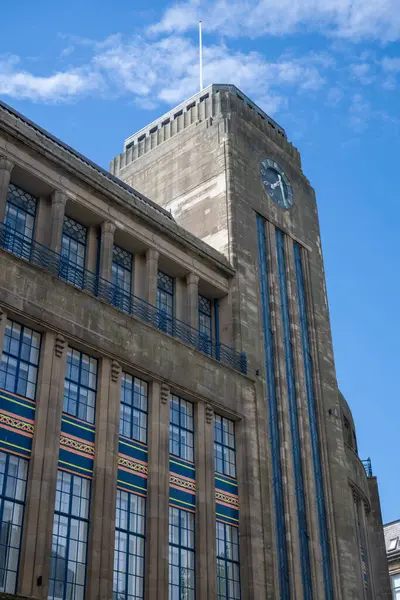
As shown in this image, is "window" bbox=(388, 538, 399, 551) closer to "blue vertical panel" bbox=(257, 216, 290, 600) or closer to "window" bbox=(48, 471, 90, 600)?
"blue vertical panel" bbox=(257, 216, 290, 600)

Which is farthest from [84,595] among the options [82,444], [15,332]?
[15,332]

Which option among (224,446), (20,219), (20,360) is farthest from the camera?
(224,446)

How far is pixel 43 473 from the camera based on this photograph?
2325 cm

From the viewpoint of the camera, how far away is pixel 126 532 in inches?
995

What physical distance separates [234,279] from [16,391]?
13338mm

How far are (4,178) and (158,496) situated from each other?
1144 centimetres

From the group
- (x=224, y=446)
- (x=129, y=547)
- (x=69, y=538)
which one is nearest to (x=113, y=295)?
(x=224, y=446)

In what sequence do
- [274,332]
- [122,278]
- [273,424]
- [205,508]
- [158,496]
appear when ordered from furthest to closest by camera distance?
→ [274,332] < [273,424] < [122,278] < [205,508] < [158,496]

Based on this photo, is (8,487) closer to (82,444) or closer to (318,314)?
(82,444)

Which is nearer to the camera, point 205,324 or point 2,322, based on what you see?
point 2,322

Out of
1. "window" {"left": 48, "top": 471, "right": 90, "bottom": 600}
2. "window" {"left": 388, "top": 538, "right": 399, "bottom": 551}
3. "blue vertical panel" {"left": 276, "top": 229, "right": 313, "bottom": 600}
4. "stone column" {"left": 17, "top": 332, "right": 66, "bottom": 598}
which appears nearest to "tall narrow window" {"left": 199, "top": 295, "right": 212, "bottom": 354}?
"blue vertical panel" {"left": 276, "top": 229, "right": 313, "bottom": 600}

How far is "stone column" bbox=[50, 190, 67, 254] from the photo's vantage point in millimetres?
28156

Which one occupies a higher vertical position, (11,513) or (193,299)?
(193,299)

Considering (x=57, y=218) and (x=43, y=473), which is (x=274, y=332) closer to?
(x=57, y=218)
